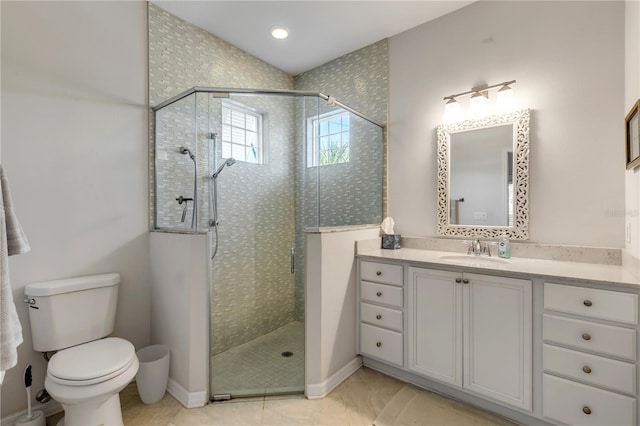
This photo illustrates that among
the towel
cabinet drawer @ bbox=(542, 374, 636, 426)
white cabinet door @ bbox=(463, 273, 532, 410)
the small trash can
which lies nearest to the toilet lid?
the small trash can

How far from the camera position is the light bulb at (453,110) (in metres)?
2.28

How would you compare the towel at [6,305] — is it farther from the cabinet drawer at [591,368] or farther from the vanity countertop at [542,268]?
the cabinet drawer at [591,368]

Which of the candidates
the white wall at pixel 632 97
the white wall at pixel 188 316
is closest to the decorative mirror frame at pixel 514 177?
the white wall at pixel 632 97

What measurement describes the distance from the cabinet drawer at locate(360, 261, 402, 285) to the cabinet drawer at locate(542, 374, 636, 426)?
36.1 inches

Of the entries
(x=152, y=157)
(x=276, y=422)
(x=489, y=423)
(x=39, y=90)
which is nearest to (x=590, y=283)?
(x=489, y=423)

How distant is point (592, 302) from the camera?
1.40 metres

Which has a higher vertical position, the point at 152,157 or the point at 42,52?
the point at 42,52

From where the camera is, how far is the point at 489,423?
166 cm

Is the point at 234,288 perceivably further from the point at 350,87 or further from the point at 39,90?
the point at 350,87

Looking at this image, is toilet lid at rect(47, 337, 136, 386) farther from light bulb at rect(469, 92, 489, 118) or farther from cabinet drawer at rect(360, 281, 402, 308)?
light bulb at rect(469, 92, 489, 118)

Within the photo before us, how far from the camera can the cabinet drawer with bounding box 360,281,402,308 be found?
6.63 ft

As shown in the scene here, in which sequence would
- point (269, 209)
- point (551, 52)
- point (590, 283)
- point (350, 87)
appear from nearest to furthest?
point (590, 283)
point (551, 52)
point (269, 209)
point (350, 87)

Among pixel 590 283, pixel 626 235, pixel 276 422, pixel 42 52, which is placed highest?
pixel 42 52

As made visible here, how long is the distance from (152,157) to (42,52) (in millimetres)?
815
